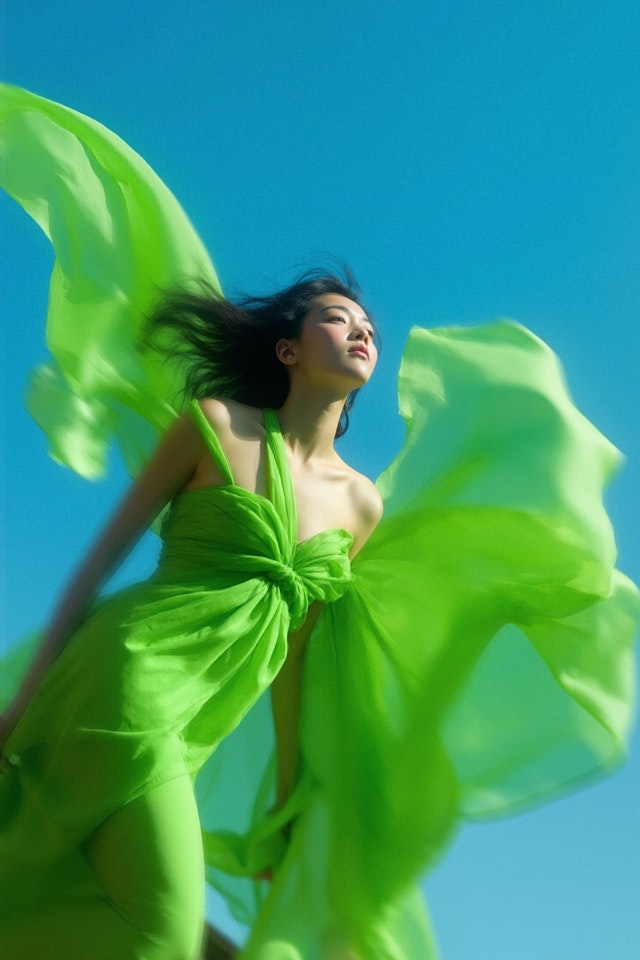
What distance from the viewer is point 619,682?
3311mm

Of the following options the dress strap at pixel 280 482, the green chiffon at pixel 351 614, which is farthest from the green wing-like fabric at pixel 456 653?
the dress strap at pixel 280 482

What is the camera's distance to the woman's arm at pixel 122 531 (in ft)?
10.4

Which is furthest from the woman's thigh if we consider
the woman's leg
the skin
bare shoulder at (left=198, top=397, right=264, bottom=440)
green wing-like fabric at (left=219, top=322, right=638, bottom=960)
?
bare shoulder at (left=198, top=397, right=264, bottom=440)

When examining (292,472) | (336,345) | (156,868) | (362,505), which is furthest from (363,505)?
(156,868)

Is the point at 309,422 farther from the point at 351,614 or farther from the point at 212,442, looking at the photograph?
the point at 351,614

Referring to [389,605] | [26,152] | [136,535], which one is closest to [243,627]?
[136,535]

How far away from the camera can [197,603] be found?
3.13m

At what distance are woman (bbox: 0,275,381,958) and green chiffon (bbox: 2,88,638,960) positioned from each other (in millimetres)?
11

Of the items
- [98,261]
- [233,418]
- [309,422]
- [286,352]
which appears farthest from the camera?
[98,261]

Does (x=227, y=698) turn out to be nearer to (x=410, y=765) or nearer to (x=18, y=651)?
(x=410, y=765)

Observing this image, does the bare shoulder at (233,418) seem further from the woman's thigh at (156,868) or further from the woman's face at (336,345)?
the woman's thigh at (156,868)

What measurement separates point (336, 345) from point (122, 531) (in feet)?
2.71

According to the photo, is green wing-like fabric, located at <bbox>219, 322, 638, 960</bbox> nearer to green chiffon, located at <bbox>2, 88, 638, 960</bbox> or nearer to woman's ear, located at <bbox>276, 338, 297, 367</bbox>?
green chiffon, located at <bbox>2, 88, 638, 960</bbox>

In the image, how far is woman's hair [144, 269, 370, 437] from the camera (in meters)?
3.78
